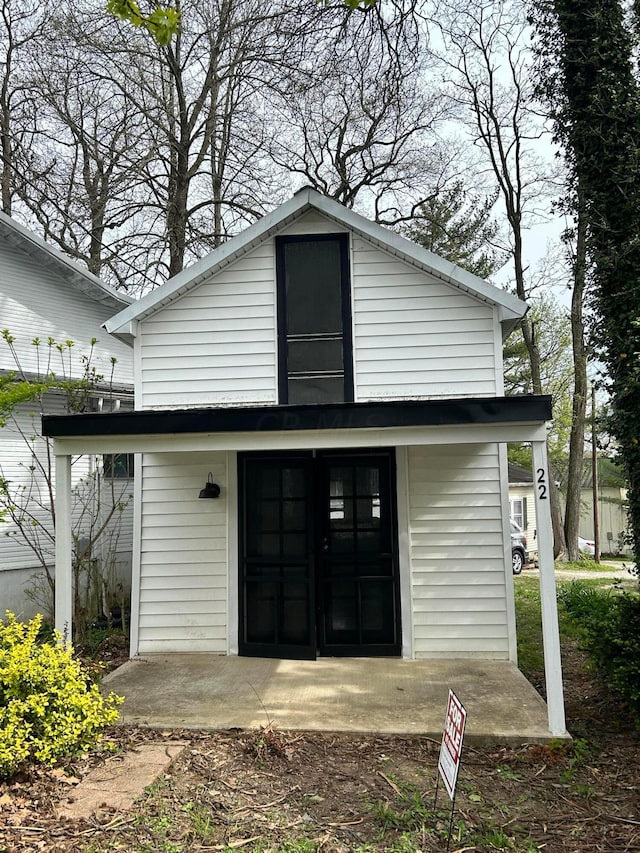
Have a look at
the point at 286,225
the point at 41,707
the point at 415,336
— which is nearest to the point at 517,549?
the point at 415,336

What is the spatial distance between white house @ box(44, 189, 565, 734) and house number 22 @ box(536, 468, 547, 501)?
154 centimetres

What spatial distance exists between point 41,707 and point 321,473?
3.65 m

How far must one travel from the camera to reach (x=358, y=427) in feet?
17.5

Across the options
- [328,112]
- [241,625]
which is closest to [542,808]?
[241,625]

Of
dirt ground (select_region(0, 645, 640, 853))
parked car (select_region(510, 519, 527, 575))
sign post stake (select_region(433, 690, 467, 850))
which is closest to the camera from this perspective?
sign post stake (select_region(433, 690, 467, 850))

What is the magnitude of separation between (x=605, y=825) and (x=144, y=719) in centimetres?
339

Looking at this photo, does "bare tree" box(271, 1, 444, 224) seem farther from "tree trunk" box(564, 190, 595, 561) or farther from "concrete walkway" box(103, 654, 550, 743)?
"concrete walkway" box(103, 654, 550, 743)

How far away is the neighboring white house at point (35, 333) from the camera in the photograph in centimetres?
966

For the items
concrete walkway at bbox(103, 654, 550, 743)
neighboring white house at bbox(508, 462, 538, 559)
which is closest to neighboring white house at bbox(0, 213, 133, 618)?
concrete walkway at bbox(103, 654, 550, 743)

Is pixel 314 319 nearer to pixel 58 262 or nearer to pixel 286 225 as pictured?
pixel 286 225

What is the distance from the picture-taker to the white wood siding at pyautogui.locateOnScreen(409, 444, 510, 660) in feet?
22.2

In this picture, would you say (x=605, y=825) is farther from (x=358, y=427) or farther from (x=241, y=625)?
(x=241, y=625)

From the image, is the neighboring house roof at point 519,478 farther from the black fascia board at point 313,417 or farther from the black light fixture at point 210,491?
the black fascia board at point 313,417

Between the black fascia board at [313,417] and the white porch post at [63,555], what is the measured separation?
1.53ft
